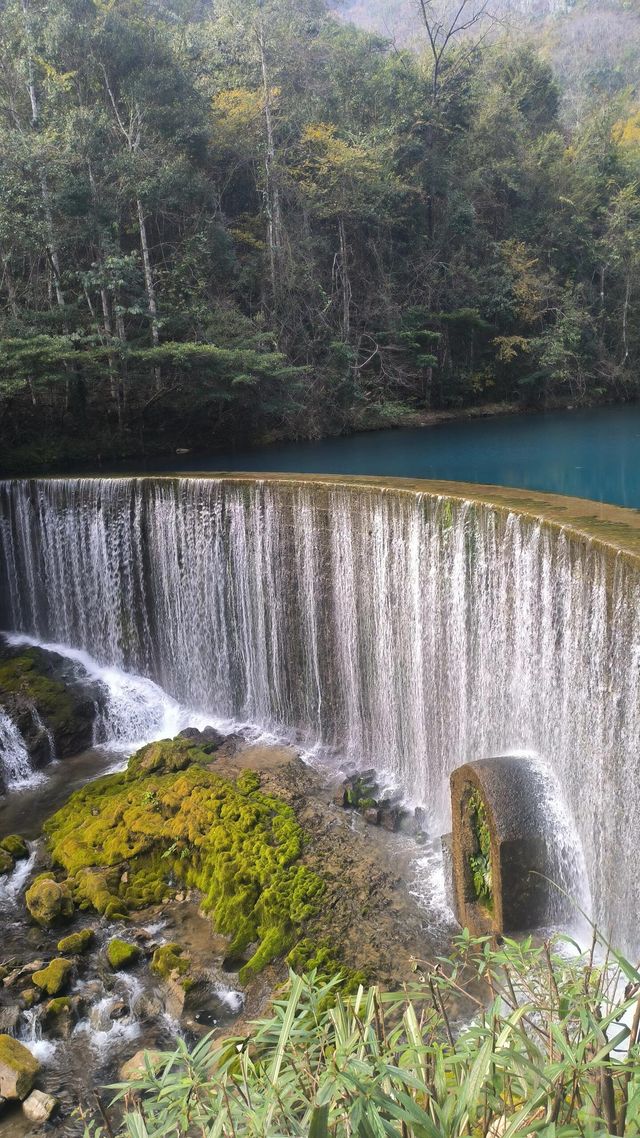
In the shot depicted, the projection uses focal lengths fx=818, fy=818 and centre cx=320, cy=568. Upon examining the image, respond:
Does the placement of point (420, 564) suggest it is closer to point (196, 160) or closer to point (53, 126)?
point (53, 126)

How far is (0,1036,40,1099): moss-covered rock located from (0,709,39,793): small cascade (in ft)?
12.3

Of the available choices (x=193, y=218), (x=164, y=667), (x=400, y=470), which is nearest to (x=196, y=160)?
(x=193, y=218)

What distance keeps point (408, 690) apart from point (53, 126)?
1264 centimetres

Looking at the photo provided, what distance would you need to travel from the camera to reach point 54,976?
18.1ft

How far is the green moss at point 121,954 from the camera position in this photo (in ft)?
18.6

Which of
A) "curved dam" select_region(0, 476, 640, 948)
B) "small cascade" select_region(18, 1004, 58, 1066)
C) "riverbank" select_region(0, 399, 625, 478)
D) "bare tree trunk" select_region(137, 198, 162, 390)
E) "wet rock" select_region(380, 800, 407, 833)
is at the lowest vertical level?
"small cascade" select_region(18, 1004, 58, 1066)

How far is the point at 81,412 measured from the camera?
1544 cm

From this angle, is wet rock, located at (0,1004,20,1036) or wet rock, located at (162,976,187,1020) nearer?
wet rock, located at (0,1004,20,1036)

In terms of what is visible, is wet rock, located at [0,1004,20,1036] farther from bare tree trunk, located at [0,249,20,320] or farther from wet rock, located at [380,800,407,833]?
bare tree trunk, located at [0,249,20,320]

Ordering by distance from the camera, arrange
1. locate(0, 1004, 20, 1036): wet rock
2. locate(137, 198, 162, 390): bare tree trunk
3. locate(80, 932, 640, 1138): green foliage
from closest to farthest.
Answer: locate(80, 932, 640, 1138): green foliage
locate(0, 1004, 20, 1036): wet rock
locate(137, 198, 162, 390): bare tree trunk

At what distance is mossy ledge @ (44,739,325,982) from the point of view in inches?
232

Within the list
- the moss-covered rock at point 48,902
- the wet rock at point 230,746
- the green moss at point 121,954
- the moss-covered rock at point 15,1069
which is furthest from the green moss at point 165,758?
the moss-covered rock at point 15,1069

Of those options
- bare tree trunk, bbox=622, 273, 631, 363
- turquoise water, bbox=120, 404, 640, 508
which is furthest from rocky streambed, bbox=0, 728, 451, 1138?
bare tree trunk, bbox=622, 273, 631, 363

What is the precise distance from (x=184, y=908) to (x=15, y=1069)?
1716mm
